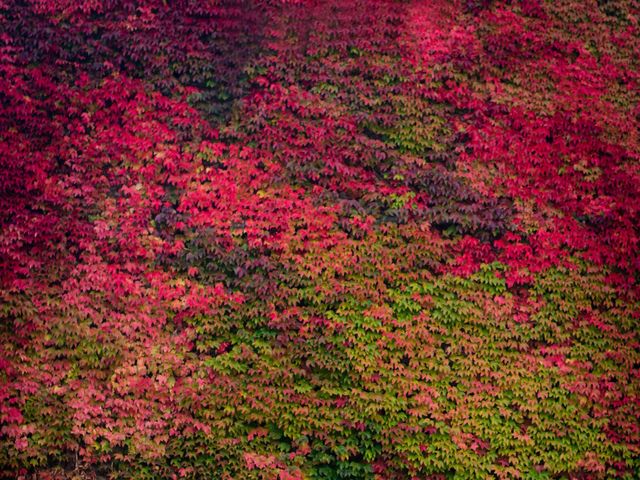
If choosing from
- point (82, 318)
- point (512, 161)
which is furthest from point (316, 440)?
point (512, 161)

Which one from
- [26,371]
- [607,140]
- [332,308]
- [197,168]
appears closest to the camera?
[26,371]

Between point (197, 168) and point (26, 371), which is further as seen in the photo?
point (197, 168)

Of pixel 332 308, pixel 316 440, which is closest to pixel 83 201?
pixel 332 308

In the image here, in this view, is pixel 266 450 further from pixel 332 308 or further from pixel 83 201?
pixel 83 201

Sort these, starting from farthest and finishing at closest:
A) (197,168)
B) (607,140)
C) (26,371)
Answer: (607,140) → (197,168) → (26,371)

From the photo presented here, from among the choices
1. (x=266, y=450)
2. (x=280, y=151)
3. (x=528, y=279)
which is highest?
(x=280, y=151)

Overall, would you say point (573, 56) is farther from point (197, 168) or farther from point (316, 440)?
point (316, 440)

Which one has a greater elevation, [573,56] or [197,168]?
[573,56]
